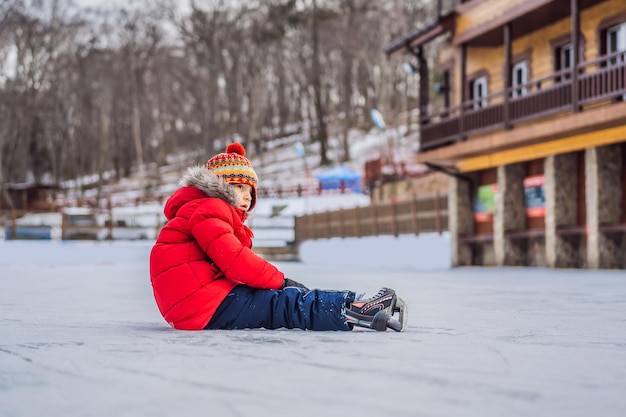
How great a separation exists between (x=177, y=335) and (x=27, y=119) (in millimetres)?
48491

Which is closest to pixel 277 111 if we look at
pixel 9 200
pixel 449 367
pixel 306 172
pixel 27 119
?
pixel 306 172

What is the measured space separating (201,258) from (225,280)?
7.4 inches

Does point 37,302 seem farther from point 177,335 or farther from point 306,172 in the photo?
point 306,172

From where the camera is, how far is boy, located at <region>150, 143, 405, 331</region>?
4.67 m

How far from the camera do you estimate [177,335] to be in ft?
→ 15.1

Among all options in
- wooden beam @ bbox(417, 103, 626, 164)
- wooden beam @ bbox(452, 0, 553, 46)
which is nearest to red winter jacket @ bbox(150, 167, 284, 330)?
wooden beam @ bbox(417, 103, 626, 164)

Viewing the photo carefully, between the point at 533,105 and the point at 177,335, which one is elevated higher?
the point at 533,105

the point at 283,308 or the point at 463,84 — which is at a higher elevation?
the point at 463,84

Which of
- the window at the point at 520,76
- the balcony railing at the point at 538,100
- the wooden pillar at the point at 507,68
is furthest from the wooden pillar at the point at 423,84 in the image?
the wooden pillar at the point at 507,68

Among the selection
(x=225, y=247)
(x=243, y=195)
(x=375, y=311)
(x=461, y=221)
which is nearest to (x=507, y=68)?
(x=461, y=221)

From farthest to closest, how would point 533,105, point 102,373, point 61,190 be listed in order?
point 61,190
point 533,105
point 102,373

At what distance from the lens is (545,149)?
1853cm

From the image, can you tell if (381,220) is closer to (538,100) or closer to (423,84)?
(423,84)

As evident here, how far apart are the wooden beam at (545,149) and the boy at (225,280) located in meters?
12.6
